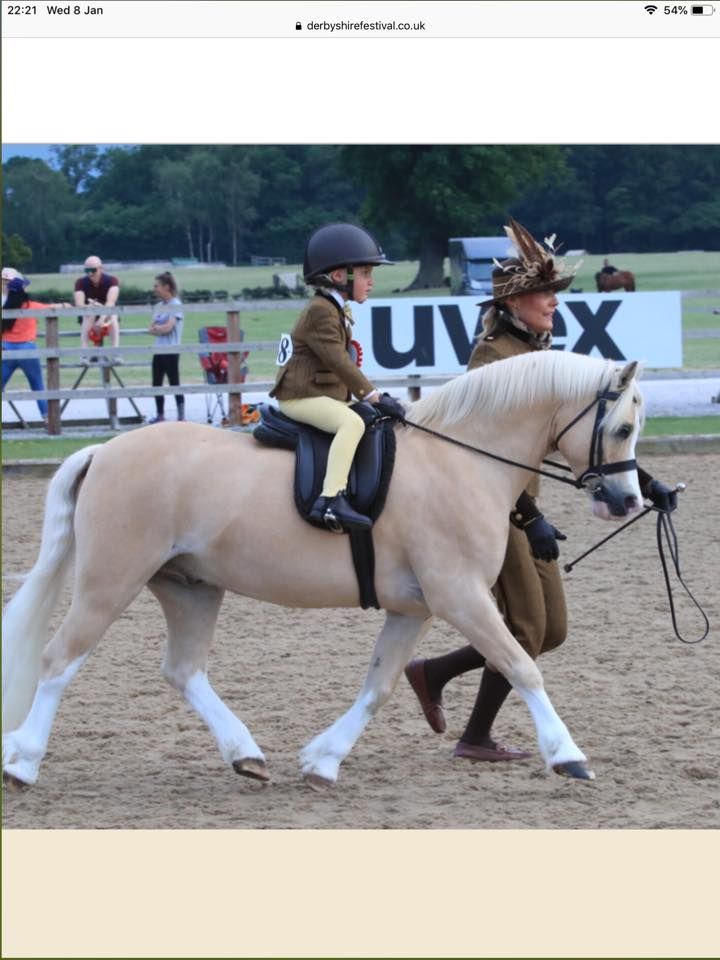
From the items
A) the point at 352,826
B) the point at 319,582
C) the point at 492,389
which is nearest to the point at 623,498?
the point at 492,389

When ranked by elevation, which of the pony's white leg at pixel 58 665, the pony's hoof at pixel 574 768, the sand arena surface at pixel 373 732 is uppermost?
the pony's white leg at pixel 58 665

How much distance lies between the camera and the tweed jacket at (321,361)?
Result: 16.4ft

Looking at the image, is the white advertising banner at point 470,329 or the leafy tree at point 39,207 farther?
the leafy tree at point 39,207

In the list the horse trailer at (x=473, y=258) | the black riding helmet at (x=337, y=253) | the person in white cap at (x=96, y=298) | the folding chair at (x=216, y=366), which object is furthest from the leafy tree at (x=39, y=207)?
the black riding helmet at (x=337, y=253)

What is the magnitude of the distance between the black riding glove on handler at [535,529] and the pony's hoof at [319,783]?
118 centimetres

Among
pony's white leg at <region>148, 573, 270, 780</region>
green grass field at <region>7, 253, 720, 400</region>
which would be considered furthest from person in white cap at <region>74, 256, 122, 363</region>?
pony's white leg at <region>148, 573, 270, 780</region>

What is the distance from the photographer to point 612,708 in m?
6.12

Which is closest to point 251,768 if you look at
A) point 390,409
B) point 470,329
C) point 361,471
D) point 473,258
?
point 361,471

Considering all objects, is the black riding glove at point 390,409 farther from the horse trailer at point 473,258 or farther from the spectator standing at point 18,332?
the horse trailer at point 473,258

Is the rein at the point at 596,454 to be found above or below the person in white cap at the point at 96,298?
below

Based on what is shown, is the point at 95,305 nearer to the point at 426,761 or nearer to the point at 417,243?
the point at 426,761

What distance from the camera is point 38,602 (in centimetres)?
520

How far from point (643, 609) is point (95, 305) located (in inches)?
413

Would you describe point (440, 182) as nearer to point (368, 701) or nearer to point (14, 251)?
point (14, 251)
